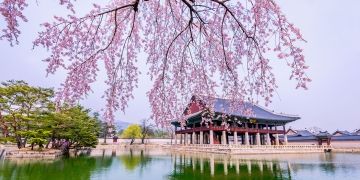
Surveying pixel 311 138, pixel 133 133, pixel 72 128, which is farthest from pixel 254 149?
pixel 133 133

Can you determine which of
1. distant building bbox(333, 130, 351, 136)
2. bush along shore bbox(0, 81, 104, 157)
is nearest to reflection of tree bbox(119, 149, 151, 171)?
bush along shore bbox(0, 81, 104, 157)

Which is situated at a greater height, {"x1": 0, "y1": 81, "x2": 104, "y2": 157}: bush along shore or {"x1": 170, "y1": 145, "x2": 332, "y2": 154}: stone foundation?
{"x1": 0, "y1": 81, "x2": 104, "y2": 157}: bush along shore

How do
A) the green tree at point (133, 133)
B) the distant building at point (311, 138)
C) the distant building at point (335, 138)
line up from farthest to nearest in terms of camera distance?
the green tree at point (133, 133) < the distant building at point (311, 138) < the distant building at point (335, 138)

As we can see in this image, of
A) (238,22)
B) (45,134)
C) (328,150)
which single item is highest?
(238,22)

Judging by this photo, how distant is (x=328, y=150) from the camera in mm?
35688

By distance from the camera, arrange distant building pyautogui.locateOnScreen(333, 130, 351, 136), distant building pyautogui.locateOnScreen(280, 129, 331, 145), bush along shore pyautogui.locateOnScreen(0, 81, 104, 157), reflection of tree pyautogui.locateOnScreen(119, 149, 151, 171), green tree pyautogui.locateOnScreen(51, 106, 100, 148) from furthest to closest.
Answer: distant building pyautogui.locateOnScreen(333, 130, 351, 136)
distant building pyautogui.locateOnScreen(280, 129, 331, 145)
green tree pyautogui.locateOnScreen(51, 106, 100, 148)
bush along shore pyautogui.locateOnScreen(0, 81, 104, 157)
reflection of tree pyautogui.locateOnScreen(119, 149, 151, 171)

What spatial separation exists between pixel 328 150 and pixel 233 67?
36127mm

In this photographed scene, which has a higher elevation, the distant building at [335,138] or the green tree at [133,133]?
the green tree at [133,133]

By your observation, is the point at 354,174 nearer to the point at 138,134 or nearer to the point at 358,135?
the point at 358,135

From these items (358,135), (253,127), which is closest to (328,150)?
(358,135)

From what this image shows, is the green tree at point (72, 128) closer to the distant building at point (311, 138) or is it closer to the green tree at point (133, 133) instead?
the green tree at point (133, 133)

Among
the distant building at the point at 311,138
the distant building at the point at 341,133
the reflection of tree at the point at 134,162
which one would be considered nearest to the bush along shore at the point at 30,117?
the reflection of tree at the point at 134,162

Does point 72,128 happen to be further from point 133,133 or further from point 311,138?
point 133,133

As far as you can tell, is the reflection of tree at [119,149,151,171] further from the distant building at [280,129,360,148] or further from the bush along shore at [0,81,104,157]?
the distant building at [280,129,360,148]
